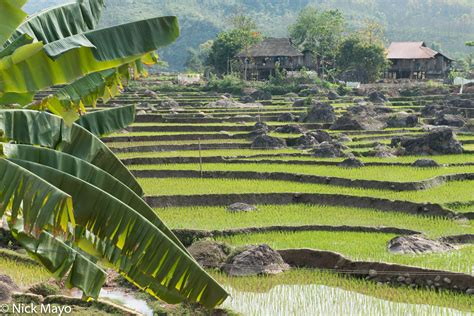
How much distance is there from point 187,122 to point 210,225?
18.7m

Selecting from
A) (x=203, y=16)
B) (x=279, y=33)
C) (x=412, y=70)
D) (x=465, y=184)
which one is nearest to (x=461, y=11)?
(x=279, y=33)

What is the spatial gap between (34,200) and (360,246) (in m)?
8.42

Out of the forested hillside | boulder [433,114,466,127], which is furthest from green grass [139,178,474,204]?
the forested hillside

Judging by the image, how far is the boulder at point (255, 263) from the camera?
12.2 m

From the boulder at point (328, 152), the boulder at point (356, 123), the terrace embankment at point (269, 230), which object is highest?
the terrace embankment at point (269, 230)

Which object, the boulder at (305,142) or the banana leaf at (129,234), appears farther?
the boulder at (305,142)

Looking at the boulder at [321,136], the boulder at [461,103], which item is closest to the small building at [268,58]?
the boulder at [461,103]

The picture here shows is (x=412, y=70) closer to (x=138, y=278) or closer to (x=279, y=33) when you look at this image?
(x=138, y=278)

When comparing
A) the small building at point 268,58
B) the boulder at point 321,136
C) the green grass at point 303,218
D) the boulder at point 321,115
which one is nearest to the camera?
the green grass at point 303,218

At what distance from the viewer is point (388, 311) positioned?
1037cm

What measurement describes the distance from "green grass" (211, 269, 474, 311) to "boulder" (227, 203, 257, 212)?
4811 millimetres

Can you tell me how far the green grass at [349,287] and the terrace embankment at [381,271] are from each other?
16 centimetres

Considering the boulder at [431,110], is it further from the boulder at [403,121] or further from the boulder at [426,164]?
the boulder at [426,164]

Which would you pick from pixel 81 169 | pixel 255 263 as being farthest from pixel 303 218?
pixel 81 169
